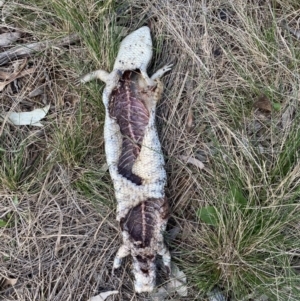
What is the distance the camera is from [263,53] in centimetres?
294

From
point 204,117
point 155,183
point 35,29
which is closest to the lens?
point 155,183

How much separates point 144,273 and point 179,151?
2.29 ft

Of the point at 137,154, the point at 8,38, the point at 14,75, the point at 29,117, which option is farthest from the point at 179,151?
the point at 8,38

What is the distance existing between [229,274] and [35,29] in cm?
182

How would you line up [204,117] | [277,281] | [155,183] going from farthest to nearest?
[204,117] < [155,183] < [277,281]

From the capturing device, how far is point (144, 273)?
2.65 meters

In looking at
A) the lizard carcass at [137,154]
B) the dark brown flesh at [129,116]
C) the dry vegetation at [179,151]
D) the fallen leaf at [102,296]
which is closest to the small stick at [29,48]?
the dry vegetation at [179,151]

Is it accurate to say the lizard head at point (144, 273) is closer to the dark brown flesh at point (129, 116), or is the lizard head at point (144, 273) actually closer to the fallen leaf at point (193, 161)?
the dark brown flesh at point (129, 116)

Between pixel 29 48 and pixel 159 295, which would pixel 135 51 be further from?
pixel 159 295

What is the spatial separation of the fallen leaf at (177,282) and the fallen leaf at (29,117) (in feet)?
3.70

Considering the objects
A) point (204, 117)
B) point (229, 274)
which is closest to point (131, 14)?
point (204, 117)

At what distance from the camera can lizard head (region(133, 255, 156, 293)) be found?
2643 millimetres

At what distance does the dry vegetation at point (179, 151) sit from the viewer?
259 cm

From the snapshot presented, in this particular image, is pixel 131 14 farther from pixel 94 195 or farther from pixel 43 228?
pixel 43 228
